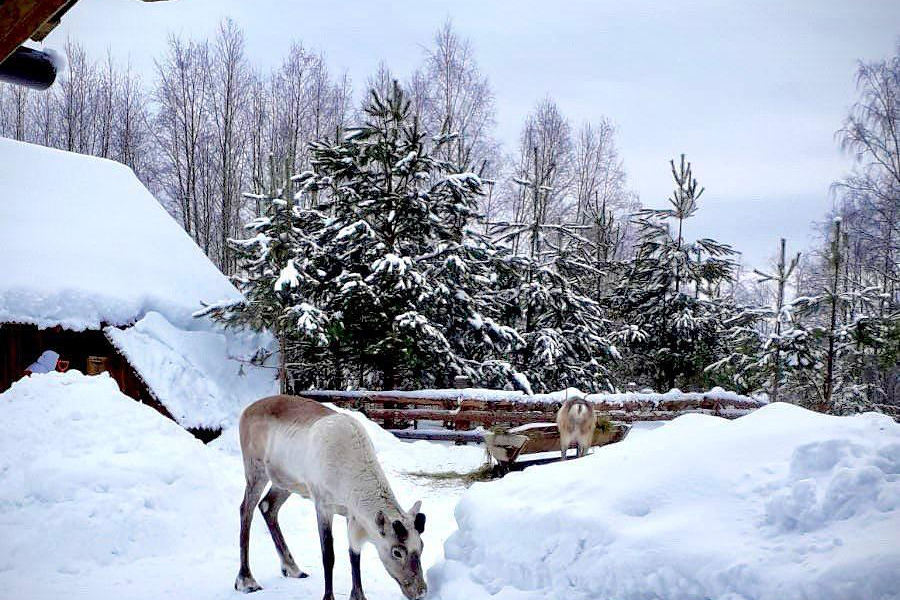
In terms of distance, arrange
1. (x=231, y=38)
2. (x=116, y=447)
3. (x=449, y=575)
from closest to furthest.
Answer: (x=449, y=575), (x=116, y=447), (x=231, y=38)

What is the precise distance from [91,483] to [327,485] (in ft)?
10.8

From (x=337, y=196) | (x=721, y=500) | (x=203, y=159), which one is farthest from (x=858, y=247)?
(x=203, y=159)

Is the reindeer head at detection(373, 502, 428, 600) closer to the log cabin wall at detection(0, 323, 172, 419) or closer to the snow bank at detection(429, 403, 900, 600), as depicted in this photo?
the snow bank at detection(429, 403, 900, 600)

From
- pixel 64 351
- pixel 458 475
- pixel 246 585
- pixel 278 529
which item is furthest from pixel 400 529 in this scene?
pixel 64 351

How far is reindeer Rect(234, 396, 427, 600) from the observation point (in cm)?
476

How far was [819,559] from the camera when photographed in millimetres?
3207

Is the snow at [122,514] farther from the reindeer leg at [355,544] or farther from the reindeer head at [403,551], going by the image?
the reindeer head at [403,551]

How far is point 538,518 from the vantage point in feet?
14.4

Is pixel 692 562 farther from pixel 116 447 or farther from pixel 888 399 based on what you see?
pixel 888 399

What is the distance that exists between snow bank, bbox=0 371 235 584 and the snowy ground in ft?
Answer: 0.06

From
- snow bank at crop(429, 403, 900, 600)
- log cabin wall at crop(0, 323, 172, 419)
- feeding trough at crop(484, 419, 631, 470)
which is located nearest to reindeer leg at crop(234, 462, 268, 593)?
snow bank at crop(429, 403, 900, 600)

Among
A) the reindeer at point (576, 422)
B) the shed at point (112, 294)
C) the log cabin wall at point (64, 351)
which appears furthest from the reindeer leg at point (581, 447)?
the log cabin wall at point (64, 351)

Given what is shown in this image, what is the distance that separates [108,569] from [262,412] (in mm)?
2010

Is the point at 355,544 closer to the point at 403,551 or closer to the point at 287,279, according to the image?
the point at 403,551
